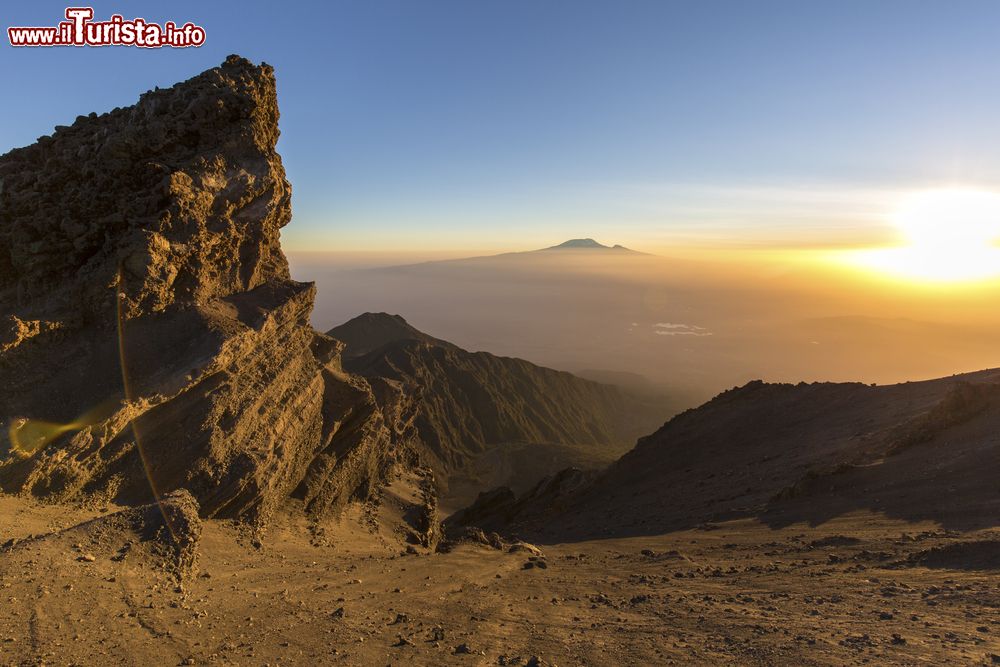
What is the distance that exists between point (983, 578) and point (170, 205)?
705 inches

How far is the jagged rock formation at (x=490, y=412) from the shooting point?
4812cm

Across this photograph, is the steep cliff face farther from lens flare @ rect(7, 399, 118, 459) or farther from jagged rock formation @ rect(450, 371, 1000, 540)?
jagged rock formation @ rect(450, 371, 1000, 540)

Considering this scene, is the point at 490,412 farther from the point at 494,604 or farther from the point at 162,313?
the point at 494,604

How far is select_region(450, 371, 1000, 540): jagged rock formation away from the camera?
14.1 metres

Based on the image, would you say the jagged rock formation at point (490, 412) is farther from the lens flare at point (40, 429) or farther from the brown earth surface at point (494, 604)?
the brown earth surface at point (494, 604)

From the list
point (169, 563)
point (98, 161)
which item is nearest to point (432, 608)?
point (169, 563)

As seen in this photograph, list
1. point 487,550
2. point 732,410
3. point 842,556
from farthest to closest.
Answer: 1. point 732,410
2. point 487,550
3. point 842,556

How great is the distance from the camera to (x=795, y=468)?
59.3ft

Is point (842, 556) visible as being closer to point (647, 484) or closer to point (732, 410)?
point (647, 484)

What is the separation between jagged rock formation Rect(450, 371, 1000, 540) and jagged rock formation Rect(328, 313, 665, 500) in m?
18.2

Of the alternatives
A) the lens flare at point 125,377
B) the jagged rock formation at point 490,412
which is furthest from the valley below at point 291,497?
the jagged rock formation at point 490,412

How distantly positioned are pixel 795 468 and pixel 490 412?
1655 inches

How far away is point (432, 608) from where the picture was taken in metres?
8.98

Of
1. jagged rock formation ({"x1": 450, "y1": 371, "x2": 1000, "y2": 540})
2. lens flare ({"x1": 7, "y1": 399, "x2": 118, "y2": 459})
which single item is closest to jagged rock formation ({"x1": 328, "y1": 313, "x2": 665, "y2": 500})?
jagged rock formation ({"x1": 450, "y1": 371, "x2": 1000, "y2": 540})
